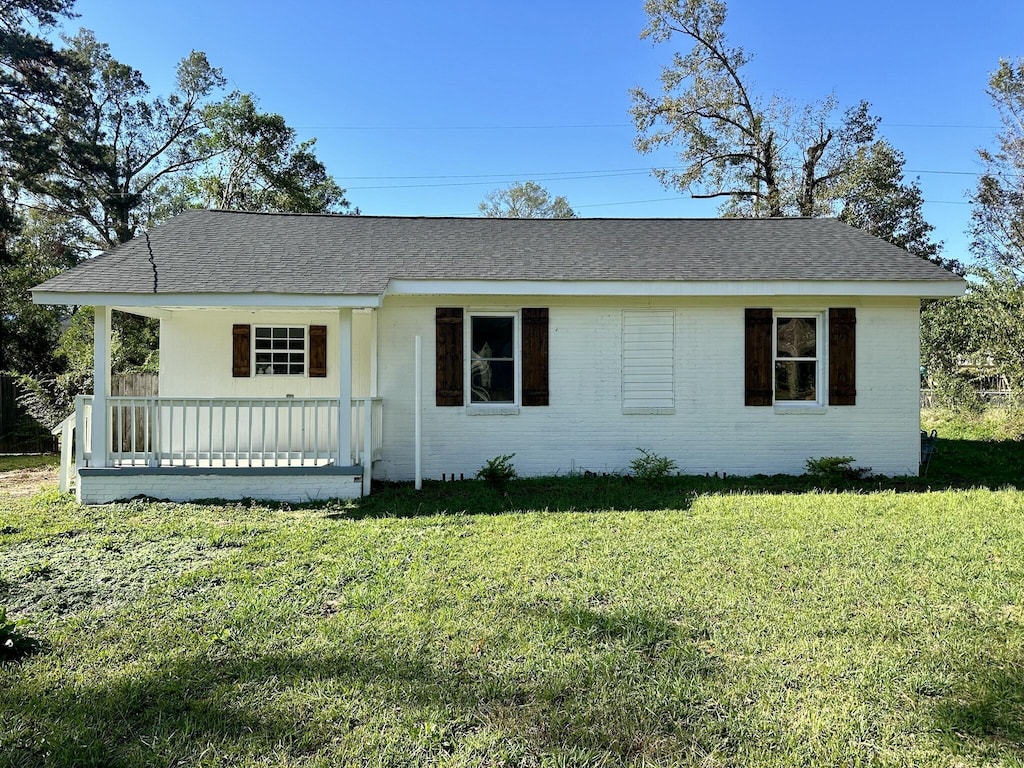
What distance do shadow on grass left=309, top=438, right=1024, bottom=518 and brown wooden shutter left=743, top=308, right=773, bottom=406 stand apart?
4.08ft

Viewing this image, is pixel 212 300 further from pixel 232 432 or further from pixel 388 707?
pixel 388 707

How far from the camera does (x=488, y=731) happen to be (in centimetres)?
261

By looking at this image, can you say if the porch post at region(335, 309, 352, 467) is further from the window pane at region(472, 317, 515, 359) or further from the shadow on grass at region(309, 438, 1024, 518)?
the window pane at region(472, 317, 515, 359)

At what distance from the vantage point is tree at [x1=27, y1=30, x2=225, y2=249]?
2044cm

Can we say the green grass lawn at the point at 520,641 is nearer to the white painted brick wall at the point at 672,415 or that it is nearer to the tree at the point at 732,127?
the white painted brick wall at the point at 672,415

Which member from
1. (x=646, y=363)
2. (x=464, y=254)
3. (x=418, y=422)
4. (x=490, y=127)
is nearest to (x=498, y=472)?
(x=418, y=422)

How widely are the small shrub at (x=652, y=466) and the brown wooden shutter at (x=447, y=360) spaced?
2809 millimetres

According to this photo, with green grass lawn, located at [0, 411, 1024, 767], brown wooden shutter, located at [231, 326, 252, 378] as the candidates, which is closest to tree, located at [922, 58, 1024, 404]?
green grass lawn, located at [0, 411, 1024, 767]

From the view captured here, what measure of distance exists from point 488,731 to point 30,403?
14.4 metres

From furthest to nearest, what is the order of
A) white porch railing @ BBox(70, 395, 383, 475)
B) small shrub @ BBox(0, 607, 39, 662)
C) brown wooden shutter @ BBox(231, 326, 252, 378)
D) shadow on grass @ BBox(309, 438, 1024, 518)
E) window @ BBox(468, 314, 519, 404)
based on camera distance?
brown wooden shutter @ BBox(231, 326, 252, 378)
window @ BBox(468, 314, 519, 404)
white porch railing @ BBox(70, 395, 383, 475)
shadow on grass @ BBox(309, 438, 1024, 518)
small shrub @ BBox(0, 607, 39, 662)

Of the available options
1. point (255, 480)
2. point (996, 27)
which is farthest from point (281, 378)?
point (996, 27)

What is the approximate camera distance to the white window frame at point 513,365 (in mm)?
8727

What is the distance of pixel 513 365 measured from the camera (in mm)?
8852

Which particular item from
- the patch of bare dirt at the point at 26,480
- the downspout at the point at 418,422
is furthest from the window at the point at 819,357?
the patch of bare dirt at the point at 26,480
